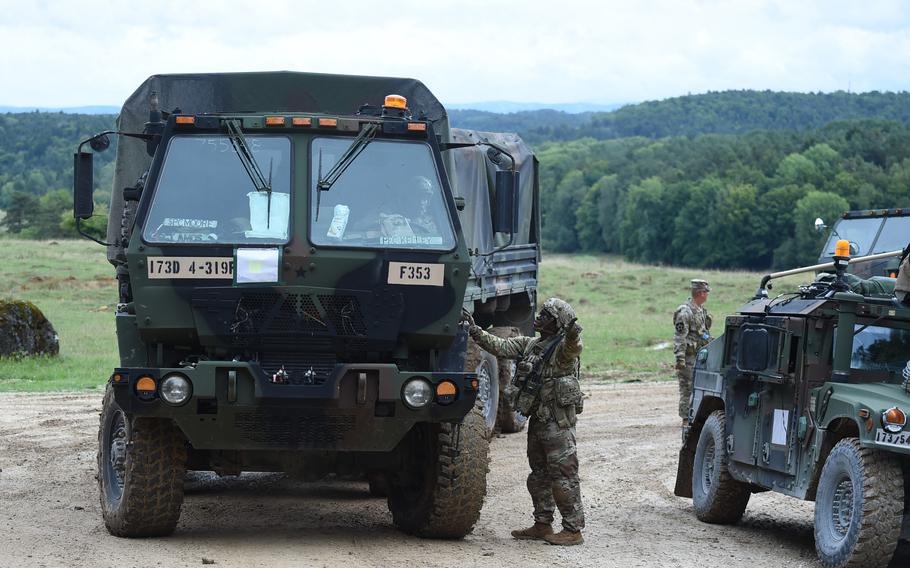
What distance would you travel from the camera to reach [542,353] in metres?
9.58

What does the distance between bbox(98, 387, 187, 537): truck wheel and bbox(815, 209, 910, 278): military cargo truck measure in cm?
987

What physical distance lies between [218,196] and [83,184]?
1.17 m

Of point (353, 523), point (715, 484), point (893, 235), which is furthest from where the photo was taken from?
point (893, 235)

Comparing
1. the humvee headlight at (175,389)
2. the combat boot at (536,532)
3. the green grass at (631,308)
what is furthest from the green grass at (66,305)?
the humvee headlight at (175,389)

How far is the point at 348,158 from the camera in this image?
29.6 feet

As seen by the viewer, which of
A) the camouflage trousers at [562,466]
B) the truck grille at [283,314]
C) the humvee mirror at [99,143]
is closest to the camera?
the truck grille at [283,314]

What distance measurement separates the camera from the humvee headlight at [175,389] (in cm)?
831

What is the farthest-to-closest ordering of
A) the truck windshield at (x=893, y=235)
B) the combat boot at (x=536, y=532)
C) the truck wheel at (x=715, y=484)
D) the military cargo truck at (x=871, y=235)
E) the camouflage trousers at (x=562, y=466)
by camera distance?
the truck windshield at (x=893, y=235)
the military cargo truck at (x=871, y=235)
the truck wheel at (x=715, y=484)
the combat boot at (x=536, y=532)
the camouflage trousers at (x=562, y=466)

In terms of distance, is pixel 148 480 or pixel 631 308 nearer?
pixel 148 480

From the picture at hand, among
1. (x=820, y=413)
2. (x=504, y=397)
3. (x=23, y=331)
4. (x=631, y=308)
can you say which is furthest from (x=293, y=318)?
(x=631, y=308)

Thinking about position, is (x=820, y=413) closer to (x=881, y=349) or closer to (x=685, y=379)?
(x=881, y=349)

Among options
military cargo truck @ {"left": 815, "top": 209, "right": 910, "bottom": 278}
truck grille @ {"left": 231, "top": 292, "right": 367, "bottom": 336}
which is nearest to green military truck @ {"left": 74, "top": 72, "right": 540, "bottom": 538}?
truck grille @ {"left": 231, "top": 292, "right": 367, "bottom": 336}

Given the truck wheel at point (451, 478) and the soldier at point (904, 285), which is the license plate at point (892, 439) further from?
the truck wheel at point (451, 478)

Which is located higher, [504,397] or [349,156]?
[349,156]
